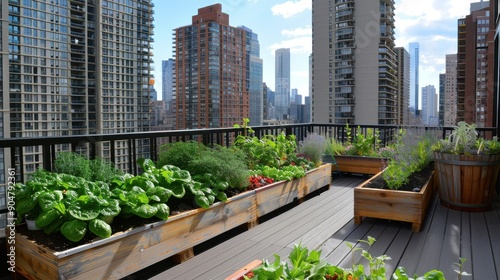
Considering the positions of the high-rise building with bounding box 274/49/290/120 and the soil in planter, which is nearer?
the soil in planter

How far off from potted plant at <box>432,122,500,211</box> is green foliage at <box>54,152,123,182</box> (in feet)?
11.1

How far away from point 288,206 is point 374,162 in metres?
2.42

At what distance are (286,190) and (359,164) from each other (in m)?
2.61

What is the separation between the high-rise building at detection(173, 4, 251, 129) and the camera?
12219 millimetres

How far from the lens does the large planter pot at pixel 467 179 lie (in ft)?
11.9

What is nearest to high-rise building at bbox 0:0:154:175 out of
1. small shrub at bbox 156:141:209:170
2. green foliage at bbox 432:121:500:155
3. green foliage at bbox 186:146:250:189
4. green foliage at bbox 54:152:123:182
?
small shrub at bbox 156:141:209:170

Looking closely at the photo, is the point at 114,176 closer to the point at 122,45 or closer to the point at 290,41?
the point at 122,45

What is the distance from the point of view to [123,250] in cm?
207

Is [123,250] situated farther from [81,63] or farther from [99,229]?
[81,63]

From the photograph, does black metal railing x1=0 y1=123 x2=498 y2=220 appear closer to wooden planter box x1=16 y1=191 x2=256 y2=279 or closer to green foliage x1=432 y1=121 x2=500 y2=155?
wooden planter box x1=16 y1=191 x2=256 y2=279

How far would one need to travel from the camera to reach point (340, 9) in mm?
20328

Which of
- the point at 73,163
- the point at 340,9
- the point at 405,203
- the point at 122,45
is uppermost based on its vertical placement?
the point at 340,9

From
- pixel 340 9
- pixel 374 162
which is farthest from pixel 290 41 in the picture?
pixel 374 162

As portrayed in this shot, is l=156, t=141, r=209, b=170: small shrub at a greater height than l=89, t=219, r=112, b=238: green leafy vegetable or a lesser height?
greater
